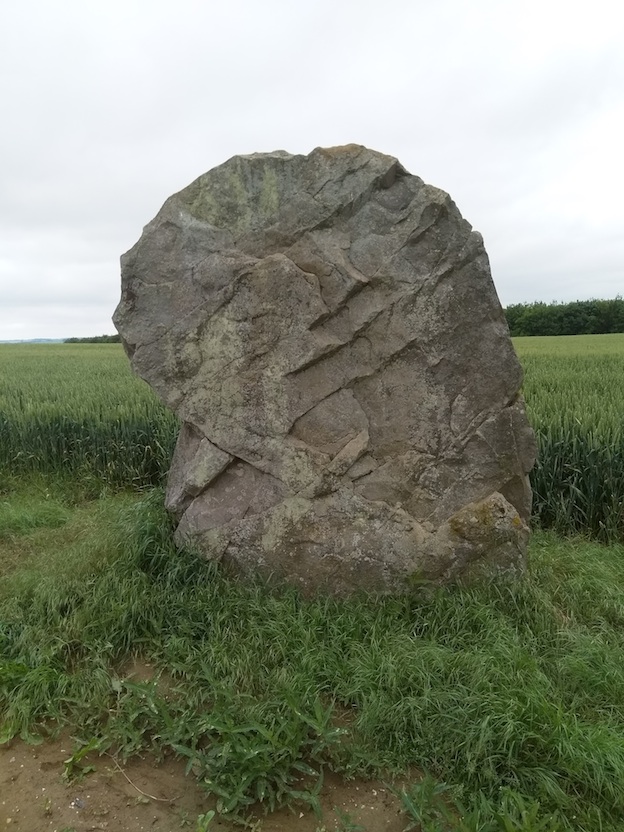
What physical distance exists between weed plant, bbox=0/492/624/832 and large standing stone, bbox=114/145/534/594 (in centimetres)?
27

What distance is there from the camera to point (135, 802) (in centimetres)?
264

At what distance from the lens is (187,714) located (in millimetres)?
2965

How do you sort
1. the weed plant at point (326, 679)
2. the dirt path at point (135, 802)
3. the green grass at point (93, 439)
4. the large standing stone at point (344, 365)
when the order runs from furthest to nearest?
the green grass at point (93, 439) → the large standing stone at point (344, 365) → the weed plant at point (326, 679) → the dirt path at point (135, 802)

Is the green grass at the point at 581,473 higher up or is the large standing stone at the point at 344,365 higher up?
the large standing stone at the point at 344,365

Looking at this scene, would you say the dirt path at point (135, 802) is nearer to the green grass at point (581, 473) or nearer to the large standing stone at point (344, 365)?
the large standing stone at point (344, 365)

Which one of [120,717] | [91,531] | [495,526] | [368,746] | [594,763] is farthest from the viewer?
[91,531]

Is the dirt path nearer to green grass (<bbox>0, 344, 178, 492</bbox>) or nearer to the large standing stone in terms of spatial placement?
the large standing stone

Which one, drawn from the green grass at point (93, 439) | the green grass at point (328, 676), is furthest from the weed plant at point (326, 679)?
the green grass at point (93, 439)

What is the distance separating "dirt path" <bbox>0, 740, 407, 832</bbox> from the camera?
2.54 m

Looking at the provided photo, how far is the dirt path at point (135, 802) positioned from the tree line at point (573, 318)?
39.7m

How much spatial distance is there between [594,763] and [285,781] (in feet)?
4.00

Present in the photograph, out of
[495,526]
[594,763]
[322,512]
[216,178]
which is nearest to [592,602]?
[495,526]

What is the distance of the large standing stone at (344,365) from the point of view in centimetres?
375

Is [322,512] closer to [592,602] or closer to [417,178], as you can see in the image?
[592,602]
